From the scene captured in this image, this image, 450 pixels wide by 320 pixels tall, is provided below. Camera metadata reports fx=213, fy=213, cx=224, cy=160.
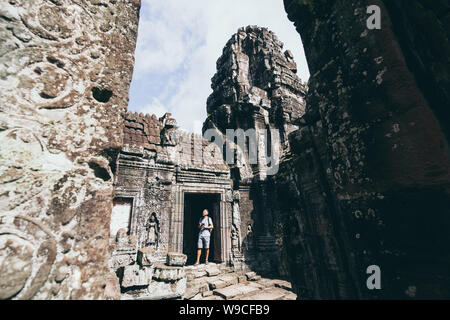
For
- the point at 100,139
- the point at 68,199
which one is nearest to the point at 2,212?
the point at 68,199

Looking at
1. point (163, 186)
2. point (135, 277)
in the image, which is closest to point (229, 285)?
point (135, 277)

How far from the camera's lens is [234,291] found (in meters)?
5.23

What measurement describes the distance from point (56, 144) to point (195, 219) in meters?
8.31

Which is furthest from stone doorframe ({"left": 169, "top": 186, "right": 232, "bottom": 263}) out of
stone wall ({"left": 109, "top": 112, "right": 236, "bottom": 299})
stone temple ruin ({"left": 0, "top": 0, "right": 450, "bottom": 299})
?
stone temple ruin ({"left": 0, "top": 0, "right": 450, "bottom": 299})

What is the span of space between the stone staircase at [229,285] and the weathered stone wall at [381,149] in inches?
133

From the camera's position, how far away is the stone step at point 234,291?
4.88 meters

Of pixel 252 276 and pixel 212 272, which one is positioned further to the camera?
pixel 252 276

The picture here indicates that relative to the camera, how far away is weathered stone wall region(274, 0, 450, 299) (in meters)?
1.25

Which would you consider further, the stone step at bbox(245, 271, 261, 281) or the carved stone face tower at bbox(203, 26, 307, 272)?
the carved stone face tower at bbox(203, 26, 307, 272)

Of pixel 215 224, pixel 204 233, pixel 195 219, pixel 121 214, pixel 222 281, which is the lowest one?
pixel 222 281

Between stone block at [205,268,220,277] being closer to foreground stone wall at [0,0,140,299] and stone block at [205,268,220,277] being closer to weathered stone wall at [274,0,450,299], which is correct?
Answer: weathered stone wall at [274,0,450,299]

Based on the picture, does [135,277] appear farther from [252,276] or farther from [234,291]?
[252,276]
